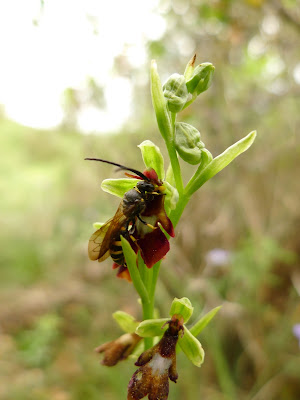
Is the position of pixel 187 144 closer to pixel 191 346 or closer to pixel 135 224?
pixel 135 224

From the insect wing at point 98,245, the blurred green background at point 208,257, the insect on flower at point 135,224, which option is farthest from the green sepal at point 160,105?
the blurred green background at point 208,257

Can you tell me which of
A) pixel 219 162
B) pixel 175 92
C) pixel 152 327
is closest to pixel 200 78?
pixel 175 92

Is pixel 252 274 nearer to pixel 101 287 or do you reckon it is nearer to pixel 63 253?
→ pixel 101 287

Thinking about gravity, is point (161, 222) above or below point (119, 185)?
below

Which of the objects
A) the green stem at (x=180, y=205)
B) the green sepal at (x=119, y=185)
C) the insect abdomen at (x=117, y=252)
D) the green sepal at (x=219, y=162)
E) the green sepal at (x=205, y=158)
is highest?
the green sepal at (x=119, y=185)

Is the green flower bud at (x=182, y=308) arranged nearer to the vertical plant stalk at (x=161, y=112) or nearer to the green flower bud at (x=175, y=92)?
the vertical plant stalk at (x=161, y=112)

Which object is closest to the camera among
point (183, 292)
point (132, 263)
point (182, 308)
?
point (132, 263)
